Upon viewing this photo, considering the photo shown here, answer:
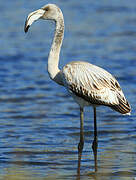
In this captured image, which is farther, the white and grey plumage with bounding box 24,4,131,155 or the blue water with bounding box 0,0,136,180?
the white and grey plumage with bounding box 24,4,131,155

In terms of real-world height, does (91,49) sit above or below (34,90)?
above

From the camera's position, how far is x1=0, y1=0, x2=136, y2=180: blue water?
26.1 ft

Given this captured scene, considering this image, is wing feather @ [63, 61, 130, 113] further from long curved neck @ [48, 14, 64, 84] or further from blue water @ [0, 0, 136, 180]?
blue water @ [0, 0, 136, 180]

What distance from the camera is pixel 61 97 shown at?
1205 cm

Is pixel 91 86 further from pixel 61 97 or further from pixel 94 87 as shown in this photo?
pixel 61 97

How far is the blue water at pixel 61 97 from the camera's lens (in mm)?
7970

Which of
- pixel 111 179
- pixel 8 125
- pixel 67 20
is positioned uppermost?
pixel 67 20

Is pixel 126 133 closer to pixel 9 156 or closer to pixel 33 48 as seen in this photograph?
pixel 9 156

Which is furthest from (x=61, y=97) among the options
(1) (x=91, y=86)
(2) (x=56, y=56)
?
(1) (x=91, y=86)

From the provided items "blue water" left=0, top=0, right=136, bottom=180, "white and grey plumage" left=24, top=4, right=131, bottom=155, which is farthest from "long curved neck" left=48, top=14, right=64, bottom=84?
"blue water" left=0, top=0, right=136, bottom=180

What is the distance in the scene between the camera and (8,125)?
998 cm

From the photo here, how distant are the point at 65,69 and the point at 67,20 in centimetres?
1138

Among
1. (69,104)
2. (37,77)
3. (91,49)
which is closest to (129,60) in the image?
(91,49)

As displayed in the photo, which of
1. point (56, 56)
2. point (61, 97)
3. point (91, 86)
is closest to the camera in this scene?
A: point (91, 86)
